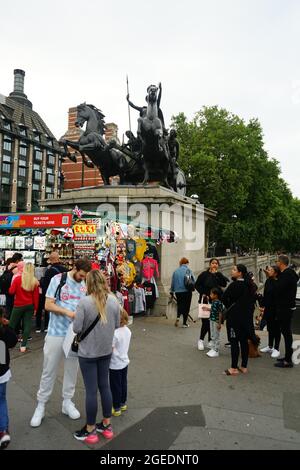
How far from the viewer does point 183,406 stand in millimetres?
4109

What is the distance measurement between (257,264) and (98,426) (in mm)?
37801

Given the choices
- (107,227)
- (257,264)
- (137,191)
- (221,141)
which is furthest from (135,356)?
(257,264)

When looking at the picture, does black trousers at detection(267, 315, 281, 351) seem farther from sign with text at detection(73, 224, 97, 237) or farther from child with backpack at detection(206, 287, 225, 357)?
sign with text at detection(73, 224, 97, 237)

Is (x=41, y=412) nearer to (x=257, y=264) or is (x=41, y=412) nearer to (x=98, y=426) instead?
(x=98, y=426)

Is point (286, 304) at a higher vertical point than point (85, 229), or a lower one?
lower

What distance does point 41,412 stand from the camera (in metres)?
3.65

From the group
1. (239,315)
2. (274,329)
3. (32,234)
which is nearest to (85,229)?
(32,234)

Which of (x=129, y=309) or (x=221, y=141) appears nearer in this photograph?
(x=129, y=309)

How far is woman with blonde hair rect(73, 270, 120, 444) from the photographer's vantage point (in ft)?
10.8

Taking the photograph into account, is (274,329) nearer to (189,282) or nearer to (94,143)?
(189,282)

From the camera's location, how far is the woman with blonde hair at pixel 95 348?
3.30m

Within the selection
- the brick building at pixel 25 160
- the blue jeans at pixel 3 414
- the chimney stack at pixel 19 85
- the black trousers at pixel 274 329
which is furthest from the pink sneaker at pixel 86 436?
the chimney stack at pixel 19 85

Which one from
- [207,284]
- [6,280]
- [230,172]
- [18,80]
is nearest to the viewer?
[207,284]

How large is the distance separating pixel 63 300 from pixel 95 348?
772mm
